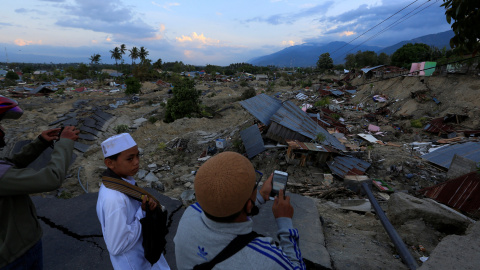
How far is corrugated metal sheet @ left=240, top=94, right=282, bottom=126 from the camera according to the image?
850 centimetres

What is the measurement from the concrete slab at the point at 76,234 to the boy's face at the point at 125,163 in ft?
5.70

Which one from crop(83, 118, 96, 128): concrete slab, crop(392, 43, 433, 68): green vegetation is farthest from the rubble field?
crop(392, 43, 433, 68): green vegetation

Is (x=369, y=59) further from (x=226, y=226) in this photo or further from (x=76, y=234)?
(x=226, y=226)

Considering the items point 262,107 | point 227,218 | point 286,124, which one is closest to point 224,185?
point 227,218

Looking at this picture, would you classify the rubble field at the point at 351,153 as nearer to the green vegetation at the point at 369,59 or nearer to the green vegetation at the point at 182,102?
the green vegetation at the point at 182,102

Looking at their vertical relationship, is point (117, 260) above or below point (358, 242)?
above

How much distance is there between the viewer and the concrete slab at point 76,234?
9.38ft

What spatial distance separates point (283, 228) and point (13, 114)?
75.9 inches

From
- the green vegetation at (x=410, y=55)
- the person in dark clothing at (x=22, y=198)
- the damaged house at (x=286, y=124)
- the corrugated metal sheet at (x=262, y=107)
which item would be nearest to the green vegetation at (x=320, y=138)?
the damaged house at (x=286, y=124)

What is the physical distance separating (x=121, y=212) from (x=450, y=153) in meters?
10.3

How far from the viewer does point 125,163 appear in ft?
5.74

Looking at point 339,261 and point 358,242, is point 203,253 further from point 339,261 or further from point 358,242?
point 358,242

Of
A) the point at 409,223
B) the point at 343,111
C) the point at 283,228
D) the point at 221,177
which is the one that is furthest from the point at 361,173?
the point at 343,111

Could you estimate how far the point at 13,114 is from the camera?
5.04 ft
